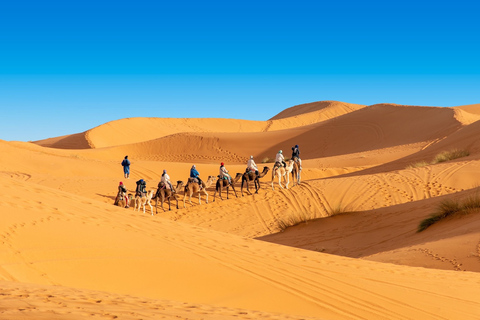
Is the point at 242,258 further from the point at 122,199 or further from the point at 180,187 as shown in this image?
the point at 180,187

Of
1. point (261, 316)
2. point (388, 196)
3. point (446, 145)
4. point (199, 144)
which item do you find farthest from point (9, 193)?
point (199, 144)

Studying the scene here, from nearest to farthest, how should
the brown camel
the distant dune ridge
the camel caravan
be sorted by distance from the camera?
the distant dune ridge, the brown camel, the camel caravan

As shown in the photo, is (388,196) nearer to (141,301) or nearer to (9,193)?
(9,193)

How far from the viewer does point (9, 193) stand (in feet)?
34.6

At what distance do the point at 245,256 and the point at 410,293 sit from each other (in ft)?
8.94

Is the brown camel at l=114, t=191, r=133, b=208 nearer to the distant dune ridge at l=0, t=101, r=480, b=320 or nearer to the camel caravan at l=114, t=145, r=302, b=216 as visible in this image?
the camel caravan at l=114, t=145, r=302, b=216

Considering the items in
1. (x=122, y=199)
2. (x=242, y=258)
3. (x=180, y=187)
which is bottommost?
(x=242, y=258)

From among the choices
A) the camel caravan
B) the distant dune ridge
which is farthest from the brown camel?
the distant dune ridge

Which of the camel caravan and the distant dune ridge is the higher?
the camel caravan

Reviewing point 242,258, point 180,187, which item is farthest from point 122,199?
point 242,258

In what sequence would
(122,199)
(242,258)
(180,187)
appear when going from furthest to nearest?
1. (180,187)
2. (122,199)
3. (242,258)

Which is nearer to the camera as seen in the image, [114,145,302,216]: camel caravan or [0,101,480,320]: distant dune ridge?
[0,101,480,320]: distant dune ridge

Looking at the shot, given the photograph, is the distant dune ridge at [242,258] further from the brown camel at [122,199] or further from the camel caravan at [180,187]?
the brown camel at [122,199]

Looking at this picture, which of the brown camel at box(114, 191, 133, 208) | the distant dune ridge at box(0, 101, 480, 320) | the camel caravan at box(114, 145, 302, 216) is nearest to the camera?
the distant dune ridge at box(0, 101, 480, 320)
